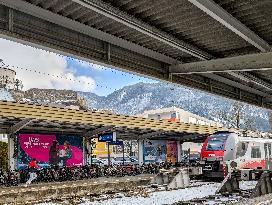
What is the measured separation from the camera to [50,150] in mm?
24312

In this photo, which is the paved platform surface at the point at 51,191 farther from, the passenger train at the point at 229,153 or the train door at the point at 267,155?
the train door at the point at 267,155

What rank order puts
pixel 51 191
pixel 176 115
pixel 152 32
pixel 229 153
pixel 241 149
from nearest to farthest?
pixel 152 32 < pixel 51 191 < pixel 229 153 < pixel 241 149 < pixel 176 115

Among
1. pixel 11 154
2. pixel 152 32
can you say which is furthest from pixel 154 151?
pixel 152 32

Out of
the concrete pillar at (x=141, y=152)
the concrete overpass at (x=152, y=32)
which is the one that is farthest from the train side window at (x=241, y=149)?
the concrete overpass at (x=152, y=32)

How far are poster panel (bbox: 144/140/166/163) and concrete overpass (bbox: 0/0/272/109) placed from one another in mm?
22628

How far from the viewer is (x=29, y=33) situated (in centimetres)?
656

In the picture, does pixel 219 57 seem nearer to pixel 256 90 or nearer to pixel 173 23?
pixel 173 23

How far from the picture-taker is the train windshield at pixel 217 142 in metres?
23.7

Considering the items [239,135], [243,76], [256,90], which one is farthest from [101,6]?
[239,135]

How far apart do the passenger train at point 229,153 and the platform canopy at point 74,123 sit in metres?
4.65

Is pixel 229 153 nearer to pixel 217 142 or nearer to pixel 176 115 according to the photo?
pixel 217 142

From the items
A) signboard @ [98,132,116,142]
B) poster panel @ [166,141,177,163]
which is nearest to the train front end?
signboard @ [98,132,116,142]

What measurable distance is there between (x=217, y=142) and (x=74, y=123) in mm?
9073

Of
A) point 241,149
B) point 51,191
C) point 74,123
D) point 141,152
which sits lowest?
point 51,191
